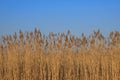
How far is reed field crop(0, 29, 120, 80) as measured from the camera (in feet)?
15.2

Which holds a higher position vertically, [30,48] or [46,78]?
[30,48]

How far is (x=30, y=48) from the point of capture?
4898mm

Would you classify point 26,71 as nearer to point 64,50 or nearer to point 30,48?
point 30,48

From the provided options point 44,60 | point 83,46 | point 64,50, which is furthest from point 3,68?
point 83,46

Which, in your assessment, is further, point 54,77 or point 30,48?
point 30,48

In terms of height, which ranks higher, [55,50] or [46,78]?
[55,50]

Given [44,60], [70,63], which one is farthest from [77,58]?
[44,60]

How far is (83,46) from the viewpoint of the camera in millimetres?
4930

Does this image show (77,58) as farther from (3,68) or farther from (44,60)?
(3,68)

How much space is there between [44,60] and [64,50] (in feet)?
1.32

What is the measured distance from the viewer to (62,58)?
4.89 metres

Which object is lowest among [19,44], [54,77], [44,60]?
[54,77]

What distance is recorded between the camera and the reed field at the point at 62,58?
4634mm

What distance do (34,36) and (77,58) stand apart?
0.90 metres
